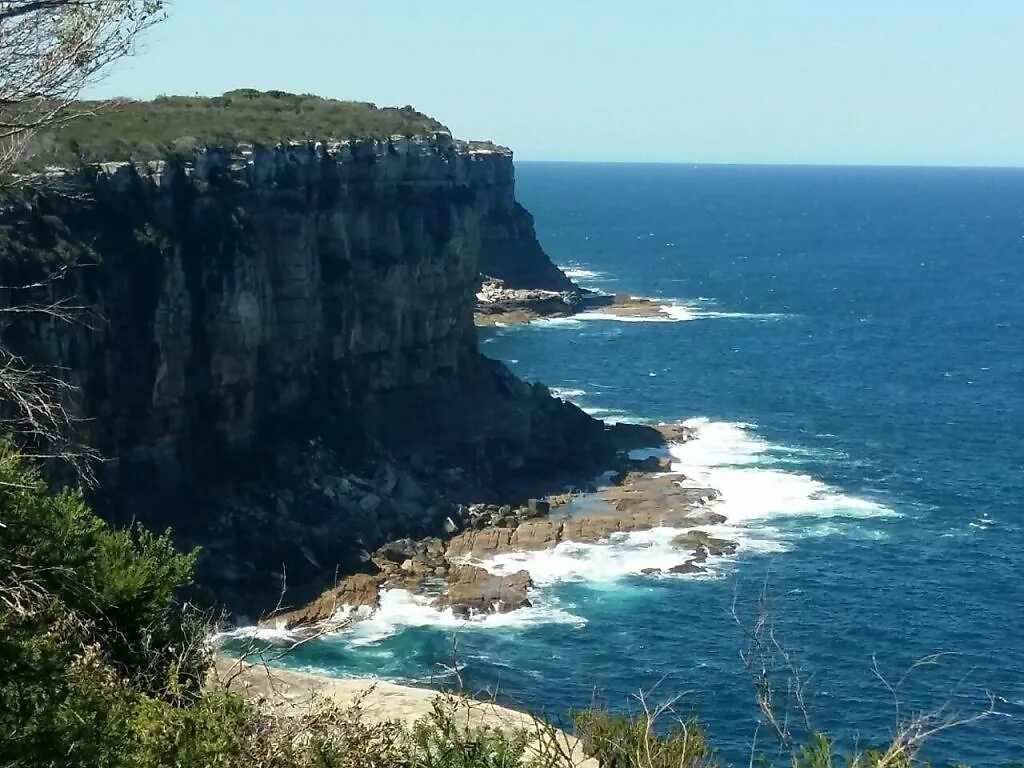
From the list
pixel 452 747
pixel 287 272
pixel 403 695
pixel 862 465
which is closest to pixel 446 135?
pixel 287 272

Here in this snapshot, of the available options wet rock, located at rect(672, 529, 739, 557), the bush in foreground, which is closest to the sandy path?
the bush in foreground

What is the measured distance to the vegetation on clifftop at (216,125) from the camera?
174 ft

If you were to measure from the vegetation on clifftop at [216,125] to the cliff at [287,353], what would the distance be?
1187mm

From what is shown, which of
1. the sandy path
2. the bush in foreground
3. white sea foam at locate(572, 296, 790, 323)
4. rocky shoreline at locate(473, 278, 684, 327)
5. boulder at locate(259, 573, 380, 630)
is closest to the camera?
the bush in foreground

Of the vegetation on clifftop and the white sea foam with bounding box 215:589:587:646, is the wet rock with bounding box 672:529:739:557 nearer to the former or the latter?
the white sea foam with bounding box 215:589:587:646

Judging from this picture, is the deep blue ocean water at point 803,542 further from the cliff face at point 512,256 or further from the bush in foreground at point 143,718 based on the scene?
the cliff face at point 512,256

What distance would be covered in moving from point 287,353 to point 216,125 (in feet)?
39.8

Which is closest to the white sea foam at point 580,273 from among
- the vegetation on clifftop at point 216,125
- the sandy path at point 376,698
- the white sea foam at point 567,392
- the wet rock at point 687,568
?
the white sea foam at point 567,392

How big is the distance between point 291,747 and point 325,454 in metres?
43.2

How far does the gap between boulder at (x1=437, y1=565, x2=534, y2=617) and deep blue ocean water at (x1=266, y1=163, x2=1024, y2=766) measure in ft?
3.25

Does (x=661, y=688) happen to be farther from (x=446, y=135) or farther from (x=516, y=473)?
(x=446, y=135)

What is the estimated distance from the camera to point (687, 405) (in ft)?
275

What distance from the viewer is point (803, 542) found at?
188 feet

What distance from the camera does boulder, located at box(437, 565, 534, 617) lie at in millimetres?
48844
